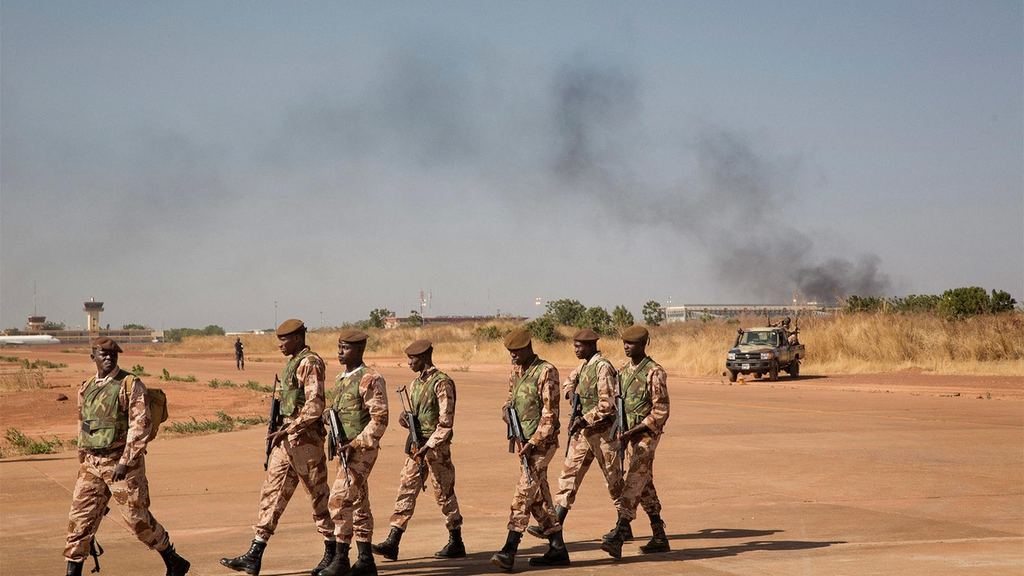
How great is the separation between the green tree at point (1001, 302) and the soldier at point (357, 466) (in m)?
45.8

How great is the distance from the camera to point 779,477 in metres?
14.2

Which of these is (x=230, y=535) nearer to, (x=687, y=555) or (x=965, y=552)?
(x=687, y=555)

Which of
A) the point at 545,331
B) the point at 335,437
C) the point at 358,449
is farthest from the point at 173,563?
the point at 545,331

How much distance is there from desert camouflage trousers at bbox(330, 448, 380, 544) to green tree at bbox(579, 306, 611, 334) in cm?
6469

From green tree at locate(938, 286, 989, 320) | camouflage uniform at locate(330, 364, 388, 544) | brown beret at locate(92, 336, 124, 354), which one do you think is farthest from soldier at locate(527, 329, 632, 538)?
green tree at locate(938, 286, 989, 320)

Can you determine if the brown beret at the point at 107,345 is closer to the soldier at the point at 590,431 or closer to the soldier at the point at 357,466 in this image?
the soldier at the point at 357,466

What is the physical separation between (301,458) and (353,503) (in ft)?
2.04

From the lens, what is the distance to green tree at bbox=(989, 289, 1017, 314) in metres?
47.7

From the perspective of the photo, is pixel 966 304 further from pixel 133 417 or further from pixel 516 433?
pixel 133 417

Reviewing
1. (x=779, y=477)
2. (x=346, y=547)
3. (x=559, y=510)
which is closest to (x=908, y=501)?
(x=779, y=477)

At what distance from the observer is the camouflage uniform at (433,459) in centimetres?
880

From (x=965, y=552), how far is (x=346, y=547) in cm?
584

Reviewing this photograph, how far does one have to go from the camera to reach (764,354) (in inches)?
1416

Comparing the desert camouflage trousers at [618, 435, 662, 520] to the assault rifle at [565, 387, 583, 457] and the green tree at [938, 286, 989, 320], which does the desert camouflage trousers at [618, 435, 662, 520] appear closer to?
the assault rifle at [565, 387, 583, 457]
